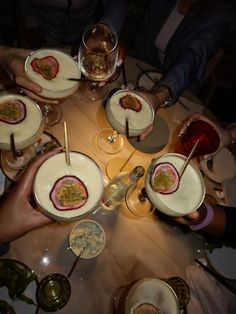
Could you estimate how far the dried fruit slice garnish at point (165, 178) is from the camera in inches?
66.2

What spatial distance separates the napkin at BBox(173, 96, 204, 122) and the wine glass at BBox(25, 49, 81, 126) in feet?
2.68

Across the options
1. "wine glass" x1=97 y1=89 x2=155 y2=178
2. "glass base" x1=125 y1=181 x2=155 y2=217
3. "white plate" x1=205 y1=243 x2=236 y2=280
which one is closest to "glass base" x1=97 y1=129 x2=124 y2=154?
"wine glass" x1=97 y1=89 x2=155 y2=178

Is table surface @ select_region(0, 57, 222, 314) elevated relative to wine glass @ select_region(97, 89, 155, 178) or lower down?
lower down

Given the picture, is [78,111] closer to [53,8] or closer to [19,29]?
[19,29]

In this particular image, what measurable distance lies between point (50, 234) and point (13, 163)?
18.9 inches

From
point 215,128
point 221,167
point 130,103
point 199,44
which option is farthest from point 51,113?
point 199,44

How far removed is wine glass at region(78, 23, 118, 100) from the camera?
6.78 ft

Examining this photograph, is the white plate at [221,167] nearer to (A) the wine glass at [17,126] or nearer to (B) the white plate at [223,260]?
(B) the white plate at [223,260]

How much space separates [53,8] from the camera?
9.72ft

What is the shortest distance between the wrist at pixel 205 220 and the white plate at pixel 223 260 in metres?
0.12

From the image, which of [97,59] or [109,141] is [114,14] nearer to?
[97,59]

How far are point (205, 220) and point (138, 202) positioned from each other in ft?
1.38

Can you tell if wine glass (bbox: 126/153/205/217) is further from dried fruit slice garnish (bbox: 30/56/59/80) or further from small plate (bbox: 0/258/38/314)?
dried fruit slice garnish (bbox: 30/56/59/80)

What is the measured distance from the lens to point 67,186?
5.04 ft
